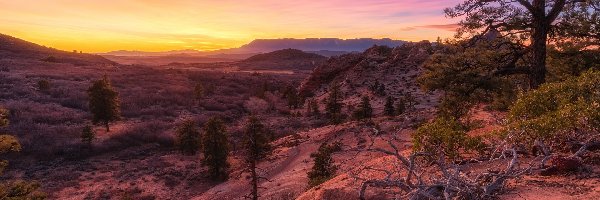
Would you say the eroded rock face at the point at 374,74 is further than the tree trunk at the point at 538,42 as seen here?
Yes

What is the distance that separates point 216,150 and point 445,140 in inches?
867

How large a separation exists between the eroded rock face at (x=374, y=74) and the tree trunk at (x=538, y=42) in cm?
3843

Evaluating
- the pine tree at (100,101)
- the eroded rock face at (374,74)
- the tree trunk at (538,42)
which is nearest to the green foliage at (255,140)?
the tree trunk at (538,42)

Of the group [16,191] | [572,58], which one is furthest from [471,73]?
[16,191]

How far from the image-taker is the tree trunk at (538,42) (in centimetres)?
1527

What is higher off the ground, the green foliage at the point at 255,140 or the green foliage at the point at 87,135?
the green foliage at the point at 255,140

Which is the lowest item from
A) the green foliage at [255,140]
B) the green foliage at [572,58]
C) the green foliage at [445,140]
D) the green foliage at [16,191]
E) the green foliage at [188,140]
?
the green foliage at [188,140]

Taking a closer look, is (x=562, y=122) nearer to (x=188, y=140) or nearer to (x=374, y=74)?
(x=188, y=140)

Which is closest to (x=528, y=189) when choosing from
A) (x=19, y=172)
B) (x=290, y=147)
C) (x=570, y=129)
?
(x=570, y=129)

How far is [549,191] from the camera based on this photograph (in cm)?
740

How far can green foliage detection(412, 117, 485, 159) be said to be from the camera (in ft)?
33.6

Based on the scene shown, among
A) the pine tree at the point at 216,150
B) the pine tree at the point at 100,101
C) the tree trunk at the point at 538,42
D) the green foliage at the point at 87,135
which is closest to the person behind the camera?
the tree trunk at the point at 538,42

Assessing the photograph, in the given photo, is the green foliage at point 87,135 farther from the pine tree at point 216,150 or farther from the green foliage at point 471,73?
the green foliage at point 471,73

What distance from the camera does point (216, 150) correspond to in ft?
98.0
